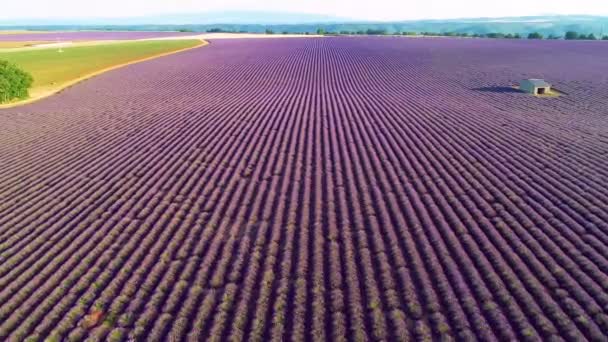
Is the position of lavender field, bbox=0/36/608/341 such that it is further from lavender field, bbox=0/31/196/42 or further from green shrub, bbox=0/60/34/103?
lavender field, bbox=0/31/196/42

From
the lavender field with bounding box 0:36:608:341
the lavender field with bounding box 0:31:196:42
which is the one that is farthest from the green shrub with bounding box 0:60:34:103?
the lavender field with bounding box 0:31:196:42

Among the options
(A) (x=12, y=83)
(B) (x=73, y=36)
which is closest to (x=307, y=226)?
(A) (x=12, y=83)

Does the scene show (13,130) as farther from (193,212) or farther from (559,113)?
(559,113)

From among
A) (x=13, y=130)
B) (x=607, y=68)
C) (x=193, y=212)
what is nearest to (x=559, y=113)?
(x=193, y=212)

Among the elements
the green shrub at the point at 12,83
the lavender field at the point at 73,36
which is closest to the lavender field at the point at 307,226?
the green shrub at the point at 12,83

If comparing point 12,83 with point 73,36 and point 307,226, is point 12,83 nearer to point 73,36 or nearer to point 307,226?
point 307,226
